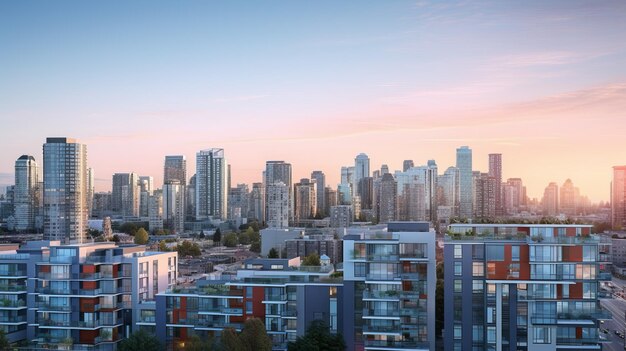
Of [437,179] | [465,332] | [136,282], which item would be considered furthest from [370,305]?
[437,179]

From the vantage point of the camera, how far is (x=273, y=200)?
243 ft

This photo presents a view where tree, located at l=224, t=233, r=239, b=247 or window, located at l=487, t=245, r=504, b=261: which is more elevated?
window, located at l=487, t=245, r=504, b=261

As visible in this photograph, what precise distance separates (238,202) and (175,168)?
15.2m

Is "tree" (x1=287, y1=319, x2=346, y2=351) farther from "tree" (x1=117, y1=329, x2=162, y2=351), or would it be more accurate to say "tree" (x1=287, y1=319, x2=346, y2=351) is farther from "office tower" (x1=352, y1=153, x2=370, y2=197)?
"office tower" (x1=352, y1=153, x2=370, y2=197)

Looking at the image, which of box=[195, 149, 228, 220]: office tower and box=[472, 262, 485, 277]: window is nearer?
box=[472, 262, 485, 277]: window

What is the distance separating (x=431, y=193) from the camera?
285 ft

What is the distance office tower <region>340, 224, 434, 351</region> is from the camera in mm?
18000

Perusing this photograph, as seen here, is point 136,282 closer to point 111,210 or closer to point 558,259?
point 558,259

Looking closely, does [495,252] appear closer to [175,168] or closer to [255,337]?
[255,337]

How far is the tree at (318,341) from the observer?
17359 millimetres

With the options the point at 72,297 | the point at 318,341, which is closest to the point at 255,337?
the point at 318,341

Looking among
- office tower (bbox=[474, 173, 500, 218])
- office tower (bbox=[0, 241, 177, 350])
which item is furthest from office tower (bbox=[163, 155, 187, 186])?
office tower (bbox=[0, 241, 177, 350])

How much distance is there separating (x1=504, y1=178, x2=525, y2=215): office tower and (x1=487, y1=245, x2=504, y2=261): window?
2699 inches

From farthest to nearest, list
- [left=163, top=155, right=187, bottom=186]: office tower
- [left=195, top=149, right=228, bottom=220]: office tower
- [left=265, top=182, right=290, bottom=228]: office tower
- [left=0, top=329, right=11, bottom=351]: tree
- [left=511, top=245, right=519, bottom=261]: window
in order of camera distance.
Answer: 1. [left=163, top=155, right=187, bottom=186]: office tower
2. [left=195, top=149, right=228, bottom=220]: office tower
3. [left=265, top=182, right=290, bottom=228]: office tower
4. [left=0, top=329, right=11, bottom=351]: tree
5. [left=511, top=245, right=519, bottom=261]: window
